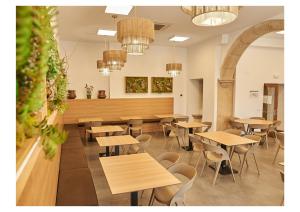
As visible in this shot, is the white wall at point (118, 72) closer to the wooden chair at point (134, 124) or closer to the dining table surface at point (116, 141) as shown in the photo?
the wooden chair at point (134, 124)

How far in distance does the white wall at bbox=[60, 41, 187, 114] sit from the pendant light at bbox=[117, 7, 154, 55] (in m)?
5.98

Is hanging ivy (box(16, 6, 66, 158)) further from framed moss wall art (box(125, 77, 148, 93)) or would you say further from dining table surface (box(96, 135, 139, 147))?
framed moss wall art (box(125, 77, 148, 93))

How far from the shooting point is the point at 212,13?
218 centimetres

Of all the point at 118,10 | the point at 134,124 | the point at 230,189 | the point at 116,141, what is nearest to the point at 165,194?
the point at 230,189

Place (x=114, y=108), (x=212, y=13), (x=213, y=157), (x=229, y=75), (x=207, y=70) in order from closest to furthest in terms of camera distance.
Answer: (x=212, y=13), (x=213, y=157), (x=229, y=75), (x=207, y=70), (x=114, y=108)

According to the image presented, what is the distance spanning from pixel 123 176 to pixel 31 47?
6.47 feet

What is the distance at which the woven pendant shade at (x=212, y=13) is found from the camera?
6.57ft

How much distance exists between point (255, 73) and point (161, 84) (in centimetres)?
388

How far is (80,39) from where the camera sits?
8.27 meters

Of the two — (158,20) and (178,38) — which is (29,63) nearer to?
(158,20)

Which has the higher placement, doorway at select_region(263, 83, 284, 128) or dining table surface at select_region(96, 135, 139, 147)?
doorway at select_region(263, 83, 284, 128)

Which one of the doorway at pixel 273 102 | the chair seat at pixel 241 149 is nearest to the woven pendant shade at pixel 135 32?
the chair seat at pixel 241 149

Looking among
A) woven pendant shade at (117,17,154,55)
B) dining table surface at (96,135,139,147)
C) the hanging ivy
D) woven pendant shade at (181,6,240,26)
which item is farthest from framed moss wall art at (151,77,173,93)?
the hanging ivy

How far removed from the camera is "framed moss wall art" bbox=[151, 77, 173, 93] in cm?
956
